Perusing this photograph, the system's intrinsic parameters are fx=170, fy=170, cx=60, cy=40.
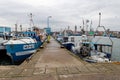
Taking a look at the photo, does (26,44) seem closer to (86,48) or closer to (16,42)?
(16,42)

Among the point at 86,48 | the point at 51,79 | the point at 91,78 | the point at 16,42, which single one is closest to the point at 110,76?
the point at 91,78

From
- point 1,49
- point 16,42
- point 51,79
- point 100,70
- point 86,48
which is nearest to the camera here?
point 51,79

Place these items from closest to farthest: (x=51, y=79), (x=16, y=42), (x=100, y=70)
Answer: (x=51, y=79), (x=100, y=70), (x=16, y=42)

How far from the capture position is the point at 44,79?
6.32m

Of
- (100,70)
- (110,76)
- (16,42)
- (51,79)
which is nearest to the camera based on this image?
(51,79)

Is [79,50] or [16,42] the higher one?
[16,42]

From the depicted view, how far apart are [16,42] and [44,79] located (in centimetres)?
1128

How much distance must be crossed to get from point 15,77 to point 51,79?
1448 mm

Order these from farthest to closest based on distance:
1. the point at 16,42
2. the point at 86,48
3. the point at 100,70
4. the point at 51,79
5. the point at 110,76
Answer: the point at 86,48 → the point at 16,42 → the point at 100,70 → the point at 110,76 → the point at 51,79

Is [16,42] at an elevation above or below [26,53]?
above

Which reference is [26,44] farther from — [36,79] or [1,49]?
[36,79]

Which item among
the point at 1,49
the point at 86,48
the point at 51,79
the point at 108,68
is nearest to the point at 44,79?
the point at 51,79

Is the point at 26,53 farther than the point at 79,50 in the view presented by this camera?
No

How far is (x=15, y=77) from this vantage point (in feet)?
21.6
